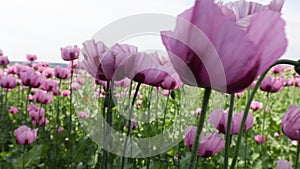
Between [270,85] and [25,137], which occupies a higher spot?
[270,85]

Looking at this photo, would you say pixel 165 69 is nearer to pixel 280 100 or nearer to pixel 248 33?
pixel 248 33

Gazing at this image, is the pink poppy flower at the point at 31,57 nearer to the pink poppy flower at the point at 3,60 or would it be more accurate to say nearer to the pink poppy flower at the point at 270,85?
the pink poppy flower at the point at 3,60

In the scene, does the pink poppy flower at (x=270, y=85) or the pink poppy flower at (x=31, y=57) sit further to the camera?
the pink poppy flower at (x=31, y=57)

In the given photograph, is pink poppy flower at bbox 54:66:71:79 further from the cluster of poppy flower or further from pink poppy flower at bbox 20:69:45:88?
pink poppy flower at bbox 20:69:45:88

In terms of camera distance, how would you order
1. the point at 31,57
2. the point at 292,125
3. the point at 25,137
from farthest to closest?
1. the point at 31,57
2. the point at 25,137
3. the point at 292,125

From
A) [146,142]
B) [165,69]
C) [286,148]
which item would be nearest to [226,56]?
[165,69]

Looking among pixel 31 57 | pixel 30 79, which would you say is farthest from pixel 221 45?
pixel 31 57

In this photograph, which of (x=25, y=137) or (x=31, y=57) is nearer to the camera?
(x=25, y=137)

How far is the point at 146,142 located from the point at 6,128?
158 centimetres

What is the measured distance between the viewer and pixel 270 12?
0.36m

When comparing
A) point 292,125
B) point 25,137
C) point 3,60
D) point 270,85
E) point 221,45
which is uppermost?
point 221,45

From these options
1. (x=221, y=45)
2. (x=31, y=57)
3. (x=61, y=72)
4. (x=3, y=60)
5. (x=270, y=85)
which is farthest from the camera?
(x=31, y=57)

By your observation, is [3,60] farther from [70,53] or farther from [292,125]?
[292,125]

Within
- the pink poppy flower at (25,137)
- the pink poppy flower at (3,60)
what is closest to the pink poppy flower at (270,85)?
the pink poppy flower at (25,137)
